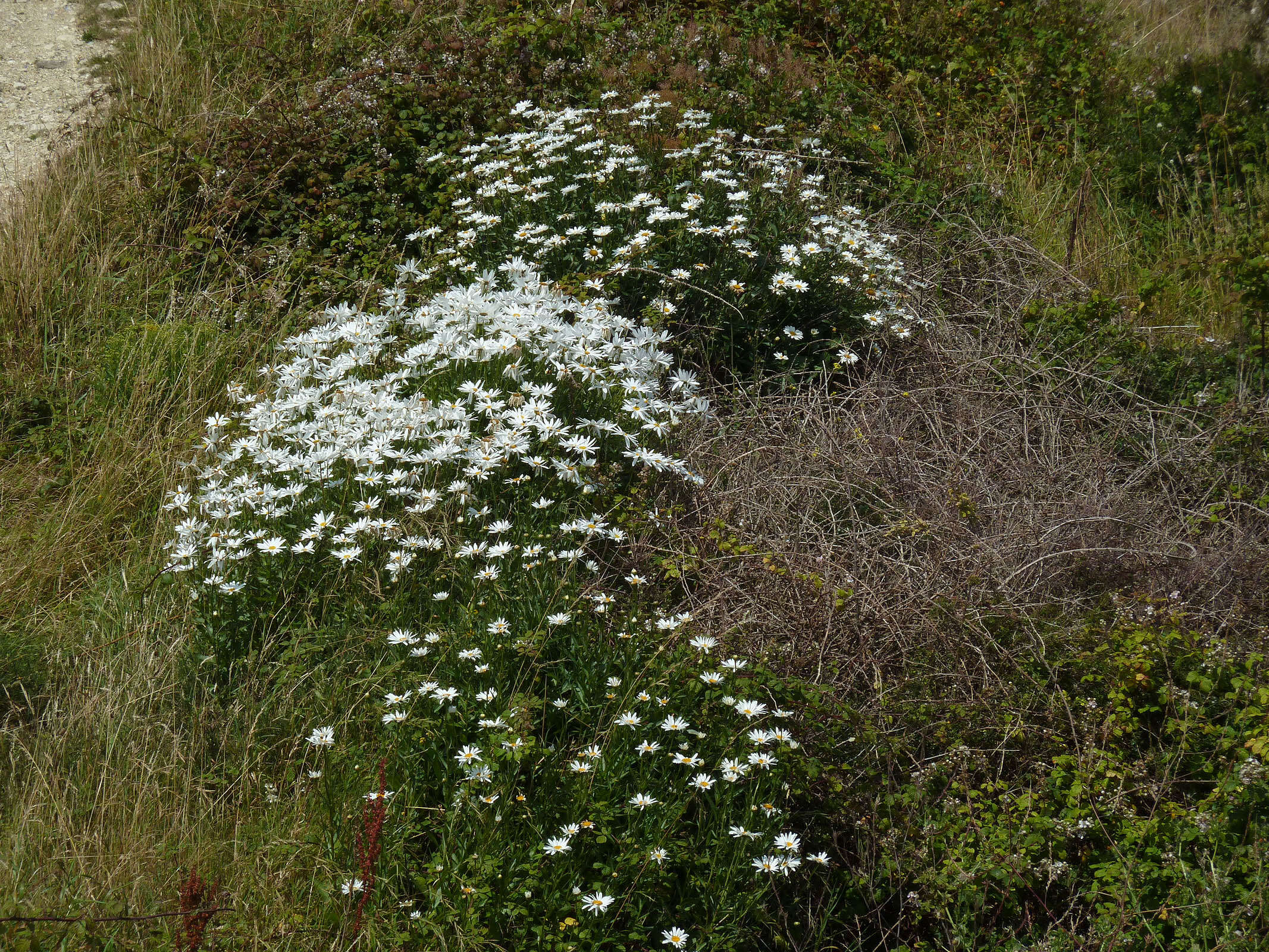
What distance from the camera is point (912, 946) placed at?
2898 mm

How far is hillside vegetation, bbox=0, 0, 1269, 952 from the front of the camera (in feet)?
9.00

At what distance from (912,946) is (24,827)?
245cm

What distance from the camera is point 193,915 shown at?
226 centimetres

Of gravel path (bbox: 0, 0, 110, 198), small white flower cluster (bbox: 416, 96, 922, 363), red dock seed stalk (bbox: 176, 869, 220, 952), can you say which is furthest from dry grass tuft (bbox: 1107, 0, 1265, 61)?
red dock seed stalk (bbox: 176, 869, 220, 952)

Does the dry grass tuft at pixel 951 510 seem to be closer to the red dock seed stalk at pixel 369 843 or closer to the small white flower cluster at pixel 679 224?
the small white flower cluster at pixel 679 224

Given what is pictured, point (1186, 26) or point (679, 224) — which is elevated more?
point (679, 224)

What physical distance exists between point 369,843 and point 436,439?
158 centimetres

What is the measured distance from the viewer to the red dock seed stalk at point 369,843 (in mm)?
2260

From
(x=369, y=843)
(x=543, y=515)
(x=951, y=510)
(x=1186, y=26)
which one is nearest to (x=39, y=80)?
(x=543, y=515)

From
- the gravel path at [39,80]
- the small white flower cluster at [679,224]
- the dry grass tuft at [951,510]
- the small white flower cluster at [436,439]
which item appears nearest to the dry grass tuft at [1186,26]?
the small white flower cluster at [679,224]

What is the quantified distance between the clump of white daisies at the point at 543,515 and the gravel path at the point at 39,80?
356 centimetres

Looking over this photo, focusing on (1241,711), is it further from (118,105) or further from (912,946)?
(118,105)

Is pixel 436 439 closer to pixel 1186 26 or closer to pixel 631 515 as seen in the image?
pixel 631 515

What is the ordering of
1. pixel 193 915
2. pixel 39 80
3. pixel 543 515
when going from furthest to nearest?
pixel 39 80, pixel 543 515, pixel 193 915
